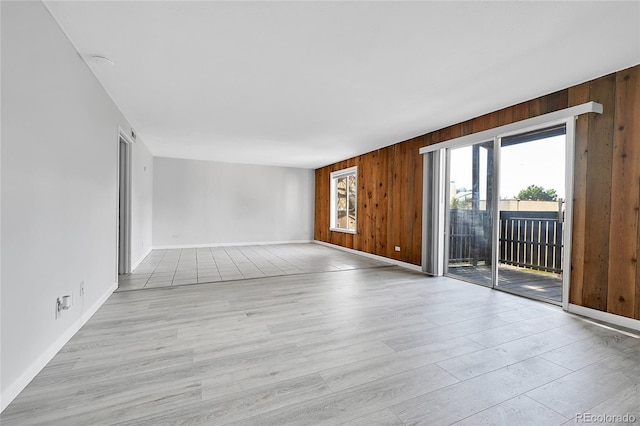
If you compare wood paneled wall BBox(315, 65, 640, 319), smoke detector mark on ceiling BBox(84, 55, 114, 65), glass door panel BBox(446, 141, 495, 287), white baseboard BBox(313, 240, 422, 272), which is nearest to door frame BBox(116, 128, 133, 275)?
smoke detector mark on ceiling BBox(84, 55, 114, 65)

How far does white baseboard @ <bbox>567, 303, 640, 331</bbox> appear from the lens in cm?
261

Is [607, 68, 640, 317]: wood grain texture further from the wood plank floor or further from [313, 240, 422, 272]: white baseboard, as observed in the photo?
[313, 240, 422, 272]: white baseboard

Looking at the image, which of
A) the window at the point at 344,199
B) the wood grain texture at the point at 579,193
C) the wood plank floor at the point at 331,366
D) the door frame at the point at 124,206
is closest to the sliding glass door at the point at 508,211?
the wood grain texture at the point at 579,193

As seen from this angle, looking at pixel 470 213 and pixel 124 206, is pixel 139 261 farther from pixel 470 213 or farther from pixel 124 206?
pixel 470 213

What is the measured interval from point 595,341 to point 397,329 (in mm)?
1538

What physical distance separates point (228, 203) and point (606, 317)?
25.1ft

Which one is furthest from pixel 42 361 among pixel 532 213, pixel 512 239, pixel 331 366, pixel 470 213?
pixel 512 239

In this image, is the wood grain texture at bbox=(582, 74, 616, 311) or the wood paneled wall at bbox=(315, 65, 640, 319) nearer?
the wood paneled wall at bbox=(315, 65, 640, 319)

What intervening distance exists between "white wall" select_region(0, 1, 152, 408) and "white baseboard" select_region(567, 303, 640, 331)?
14.6 ft

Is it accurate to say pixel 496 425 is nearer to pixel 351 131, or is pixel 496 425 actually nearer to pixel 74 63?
pixel 74 63

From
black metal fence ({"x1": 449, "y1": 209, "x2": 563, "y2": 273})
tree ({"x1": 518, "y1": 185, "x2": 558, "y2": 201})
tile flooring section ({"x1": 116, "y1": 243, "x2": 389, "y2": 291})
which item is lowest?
tile flooring section ({"x1": 116, "y1": 243, "x2": 389, "y2": 291})

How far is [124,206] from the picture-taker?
445 centimetres

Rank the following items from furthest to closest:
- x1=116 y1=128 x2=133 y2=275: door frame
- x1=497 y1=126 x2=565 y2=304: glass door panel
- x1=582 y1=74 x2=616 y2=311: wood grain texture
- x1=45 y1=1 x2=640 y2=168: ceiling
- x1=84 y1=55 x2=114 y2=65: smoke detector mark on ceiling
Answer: x1=116 y1=128 x2=133 y2=275: door frame
x1=497 y1=126 x2=565 y2=304: glass door panel
x1=582 y1=74 x2=616 y2=311: wood grain texture
x1=84 y1=55 x2=114 y2=65: smoke detector mark on ceiling
x1=45 y1=1 x2=640 y2=168: ceiling

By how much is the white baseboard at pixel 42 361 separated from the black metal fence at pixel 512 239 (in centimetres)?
458
